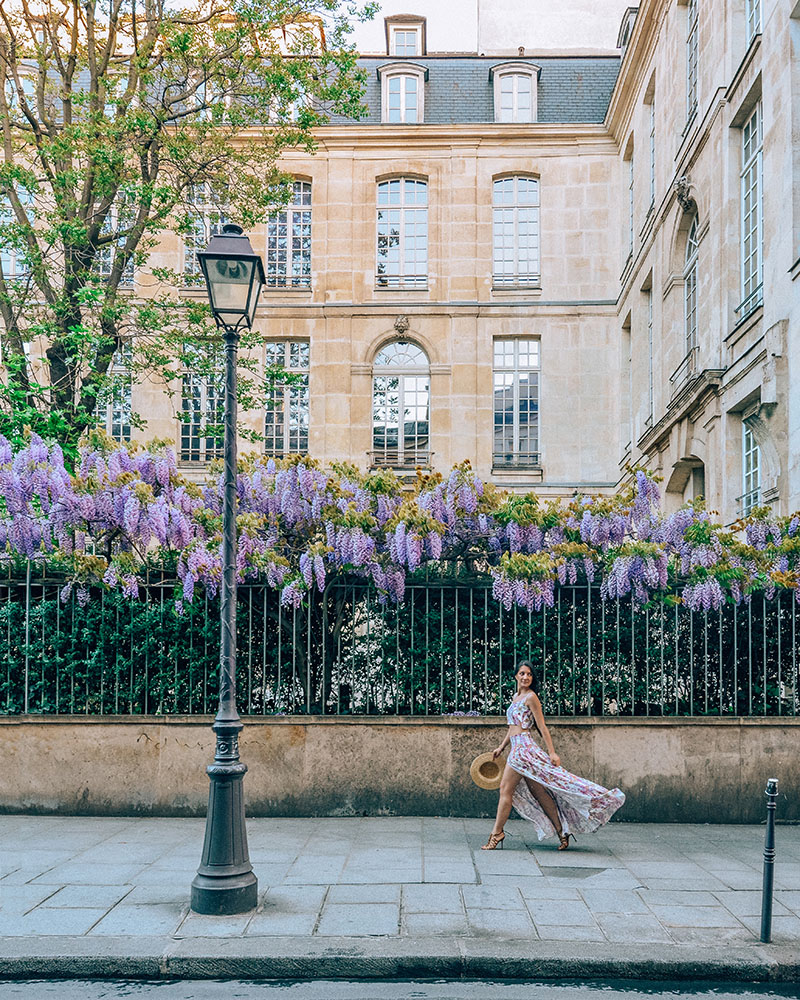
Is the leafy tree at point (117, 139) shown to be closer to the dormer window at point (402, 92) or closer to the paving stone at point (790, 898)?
the paving stone at point (790, 898)

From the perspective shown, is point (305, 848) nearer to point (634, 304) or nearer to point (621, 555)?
point (621, 555)

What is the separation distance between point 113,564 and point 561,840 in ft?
17.4

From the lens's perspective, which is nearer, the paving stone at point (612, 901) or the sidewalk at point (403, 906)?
the sidewalk at point (403, 906)

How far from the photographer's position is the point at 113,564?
Answer: 1117 centimetres

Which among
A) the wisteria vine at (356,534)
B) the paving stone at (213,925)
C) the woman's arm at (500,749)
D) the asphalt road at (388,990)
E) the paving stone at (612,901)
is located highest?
the wisteria vine at (356,534)

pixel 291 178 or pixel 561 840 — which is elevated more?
pixel 291 178

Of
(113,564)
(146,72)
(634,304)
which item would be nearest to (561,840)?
(113,564)

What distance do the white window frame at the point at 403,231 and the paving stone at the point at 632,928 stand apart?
24718 millimetres

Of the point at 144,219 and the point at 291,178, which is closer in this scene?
the point at 144,219

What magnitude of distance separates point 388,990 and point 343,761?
475 centimetres

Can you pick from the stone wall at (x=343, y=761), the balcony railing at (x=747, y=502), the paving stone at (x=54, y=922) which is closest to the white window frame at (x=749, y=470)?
the balcony railing at (x=747, y=502)

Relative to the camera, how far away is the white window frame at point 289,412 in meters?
29.5

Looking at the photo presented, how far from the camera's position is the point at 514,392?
29.7m

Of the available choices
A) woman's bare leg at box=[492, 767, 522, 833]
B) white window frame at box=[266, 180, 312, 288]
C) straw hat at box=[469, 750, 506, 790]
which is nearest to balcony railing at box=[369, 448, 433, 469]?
white window frame at box=[266, 180, 312, 288]
